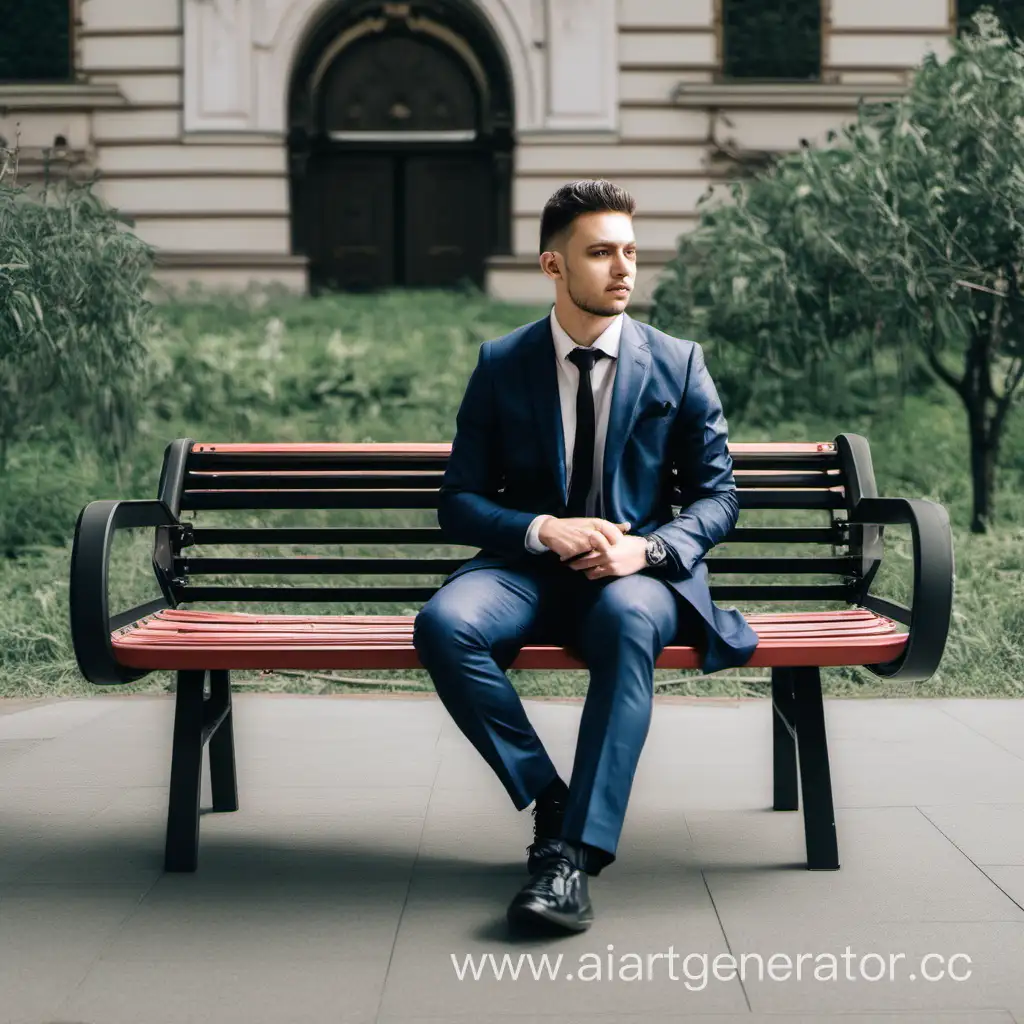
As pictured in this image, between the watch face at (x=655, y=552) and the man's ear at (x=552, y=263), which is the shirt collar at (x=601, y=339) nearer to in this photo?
the man's ear at (x=552, y=263)

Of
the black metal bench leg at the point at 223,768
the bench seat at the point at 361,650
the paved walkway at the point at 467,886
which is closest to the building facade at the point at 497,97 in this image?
the paved walkway at the point at 467,886

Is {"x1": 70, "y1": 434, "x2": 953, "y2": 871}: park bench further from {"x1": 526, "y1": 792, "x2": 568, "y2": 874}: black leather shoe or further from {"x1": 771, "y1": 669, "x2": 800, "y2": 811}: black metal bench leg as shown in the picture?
{"x1": 526, "y1": 792, "x2": 568, "y2": 874}: black leather shoe

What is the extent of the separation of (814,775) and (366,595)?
137cm

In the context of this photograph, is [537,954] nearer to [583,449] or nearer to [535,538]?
[535,538]

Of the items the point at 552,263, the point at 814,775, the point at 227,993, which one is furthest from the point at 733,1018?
the point at 552,263

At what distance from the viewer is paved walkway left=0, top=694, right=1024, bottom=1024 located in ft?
9.87

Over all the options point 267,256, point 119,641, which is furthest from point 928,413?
→ point 119,641

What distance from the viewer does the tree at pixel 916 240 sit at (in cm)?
870

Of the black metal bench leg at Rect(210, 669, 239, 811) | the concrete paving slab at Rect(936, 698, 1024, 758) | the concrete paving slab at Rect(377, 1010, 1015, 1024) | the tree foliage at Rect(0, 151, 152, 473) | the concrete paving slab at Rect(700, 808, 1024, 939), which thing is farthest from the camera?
the tree foliage at Rect(0, 151, 152, 473)

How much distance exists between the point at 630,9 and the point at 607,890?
48.1 feet

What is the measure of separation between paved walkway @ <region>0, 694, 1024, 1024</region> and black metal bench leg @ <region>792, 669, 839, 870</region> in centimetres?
7

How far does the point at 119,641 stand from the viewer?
12.5 feet

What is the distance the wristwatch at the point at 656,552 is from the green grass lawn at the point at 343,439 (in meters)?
2.67

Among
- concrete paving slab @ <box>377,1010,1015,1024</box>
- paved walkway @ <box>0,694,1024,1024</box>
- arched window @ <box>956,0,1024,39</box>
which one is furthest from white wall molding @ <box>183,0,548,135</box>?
concrete paving slab @ <box>377,1010,1015,1024</box>
